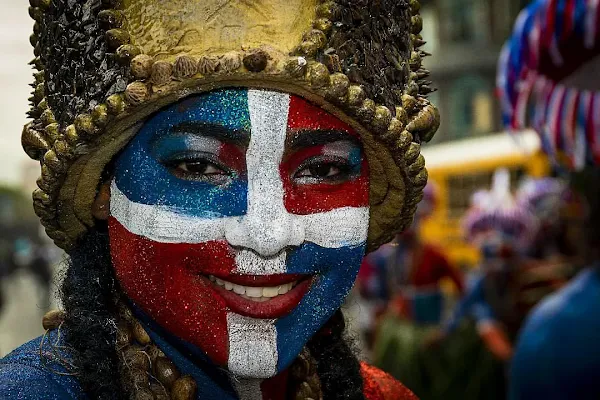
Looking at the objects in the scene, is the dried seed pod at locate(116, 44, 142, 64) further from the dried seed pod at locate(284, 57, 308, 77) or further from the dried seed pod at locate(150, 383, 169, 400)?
the dried seed pod at locate(150, 383, 169, 400)

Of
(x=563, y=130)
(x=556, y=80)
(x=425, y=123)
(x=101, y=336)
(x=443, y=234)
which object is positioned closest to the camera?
(x=101, y=336)

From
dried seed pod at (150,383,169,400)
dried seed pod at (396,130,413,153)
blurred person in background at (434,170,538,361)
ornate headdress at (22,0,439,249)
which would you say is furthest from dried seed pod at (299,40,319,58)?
blurred person in background at (434,170,538,361)

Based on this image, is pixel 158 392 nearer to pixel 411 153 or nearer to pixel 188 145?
pixel 188 145

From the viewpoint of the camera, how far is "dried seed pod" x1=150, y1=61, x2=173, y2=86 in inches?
73.0

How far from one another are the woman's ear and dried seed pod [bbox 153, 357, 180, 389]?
1.23 feet

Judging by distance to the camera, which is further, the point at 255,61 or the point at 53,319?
the point at 53,319

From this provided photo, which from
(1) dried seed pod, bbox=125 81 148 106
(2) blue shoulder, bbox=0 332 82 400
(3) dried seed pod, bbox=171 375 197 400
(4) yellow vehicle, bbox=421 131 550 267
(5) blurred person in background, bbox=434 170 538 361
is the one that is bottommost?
(4) yellow vehicle, bbox=421 131 550 267

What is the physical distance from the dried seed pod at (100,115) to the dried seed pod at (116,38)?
142 mm

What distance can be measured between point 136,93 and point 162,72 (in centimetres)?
7

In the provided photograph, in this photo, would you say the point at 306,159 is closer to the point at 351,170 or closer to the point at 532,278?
the point at 351,170

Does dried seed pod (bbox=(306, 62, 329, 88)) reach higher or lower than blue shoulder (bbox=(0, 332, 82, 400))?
higher

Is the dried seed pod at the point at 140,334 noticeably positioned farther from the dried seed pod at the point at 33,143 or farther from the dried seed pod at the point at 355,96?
the dried seed pod at the point at 355,96

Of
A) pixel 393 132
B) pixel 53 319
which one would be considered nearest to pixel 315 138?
pixel 393 132

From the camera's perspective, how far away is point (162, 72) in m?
1.86
